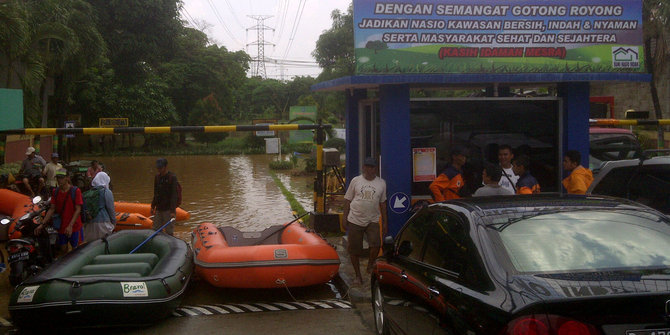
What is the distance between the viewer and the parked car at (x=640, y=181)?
750cm

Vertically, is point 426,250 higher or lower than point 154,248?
higher

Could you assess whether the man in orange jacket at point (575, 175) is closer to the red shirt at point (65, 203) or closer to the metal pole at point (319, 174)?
the metal pole at point (319, 174)

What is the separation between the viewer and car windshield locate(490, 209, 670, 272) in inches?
152

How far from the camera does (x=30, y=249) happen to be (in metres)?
8.70

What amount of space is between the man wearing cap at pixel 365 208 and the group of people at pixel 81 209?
365 cm

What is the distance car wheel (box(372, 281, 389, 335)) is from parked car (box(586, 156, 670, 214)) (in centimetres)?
346

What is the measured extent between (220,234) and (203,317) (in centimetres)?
201

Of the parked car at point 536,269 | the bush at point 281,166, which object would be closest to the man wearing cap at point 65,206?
the parked car at point 536,269

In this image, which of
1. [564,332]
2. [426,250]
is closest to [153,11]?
[426,250]

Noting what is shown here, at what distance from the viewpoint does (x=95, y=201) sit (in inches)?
383

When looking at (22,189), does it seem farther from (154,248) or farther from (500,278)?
(500,278)

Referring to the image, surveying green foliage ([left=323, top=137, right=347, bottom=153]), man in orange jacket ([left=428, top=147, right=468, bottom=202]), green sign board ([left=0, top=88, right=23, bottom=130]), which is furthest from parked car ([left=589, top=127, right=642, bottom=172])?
green foliage ([left=323, top=137, right=347, bottom=153])

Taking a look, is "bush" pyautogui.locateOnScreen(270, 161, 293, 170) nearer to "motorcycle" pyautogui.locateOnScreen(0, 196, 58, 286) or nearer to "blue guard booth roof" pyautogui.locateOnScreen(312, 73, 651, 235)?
"motorcycle" pyautogui.locateOnScreen(0, 196, 58, 286)

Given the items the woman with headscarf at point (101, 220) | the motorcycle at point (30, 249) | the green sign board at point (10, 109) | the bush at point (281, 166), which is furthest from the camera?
the bush at point (281, 166)
